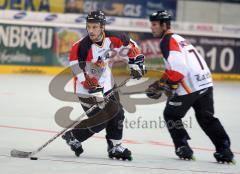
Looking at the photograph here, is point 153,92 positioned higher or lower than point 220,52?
higher

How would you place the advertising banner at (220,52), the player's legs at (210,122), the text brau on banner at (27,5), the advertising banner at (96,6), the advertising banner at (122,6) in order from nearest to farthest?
the player's legs at (210,122) → the advertising banner at (220,52) → the text brau on banner at (27,5) → the advertising banner at (96,6) → the advertising banner at (122,6)

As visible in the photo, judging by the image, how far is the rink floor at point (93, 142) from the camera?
5.92 m

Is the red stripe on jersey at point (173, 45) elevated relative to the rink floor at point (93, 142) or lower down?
elevated

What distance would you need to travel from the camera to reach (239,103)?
12062 millimetres

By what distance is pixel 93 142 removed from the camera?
292 inches

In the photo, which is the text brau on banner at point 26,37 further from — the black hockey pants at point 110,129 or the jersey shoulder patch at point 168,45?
the jersey shoulder patch at point 168,45

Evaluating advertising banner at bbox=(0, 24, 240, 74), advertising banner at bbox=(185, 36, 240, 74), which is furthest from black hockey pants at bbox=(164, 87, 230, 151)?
advertising banner at bbox=(185, 36, 240, 74)

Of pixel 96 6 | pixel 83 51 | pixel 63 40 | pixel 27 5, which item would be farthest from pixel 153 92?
pixel 96 6

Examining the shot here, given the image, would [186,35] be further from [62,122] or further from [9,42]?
[62,122]

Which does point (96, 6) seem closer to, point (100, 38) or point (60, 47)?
point (60, 47)

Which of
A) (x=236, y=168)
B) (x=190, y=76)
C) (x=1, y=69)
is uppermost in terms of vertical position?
(x=190, y=76)

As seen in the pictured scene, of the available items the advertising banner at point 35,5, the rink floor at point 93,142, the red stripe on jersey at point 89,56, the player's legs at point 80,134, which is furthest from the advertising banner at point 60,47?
the red stripe on jersey at point 89,56

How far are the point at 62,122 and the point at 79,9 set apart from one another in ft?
28.9

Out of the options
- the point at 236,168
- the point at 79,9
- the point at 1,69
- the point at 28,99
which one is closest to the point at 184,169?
the point at 236,168
